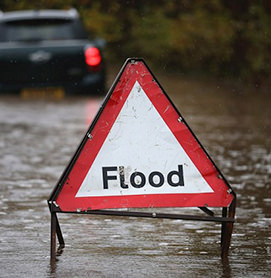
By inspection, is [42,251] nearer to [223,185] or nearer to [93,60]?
[223,185]

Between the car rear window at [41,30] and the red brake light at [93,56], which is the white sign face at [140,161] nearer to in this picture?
the red brake light at [93,56]

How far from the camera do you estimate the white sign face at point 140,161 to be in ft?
20.6

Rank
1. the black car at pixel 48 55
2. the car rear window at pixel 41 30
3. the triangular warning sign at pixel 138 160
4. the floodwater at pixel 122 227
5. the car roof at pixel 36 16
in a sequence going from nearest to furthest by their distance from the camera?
the floodwater at pixel 122 227
the triangular warning sign at pixel 138 160
the black car at pixel 48 55
the car roof at pixel 36 16
the car rear window at pixel 41 30

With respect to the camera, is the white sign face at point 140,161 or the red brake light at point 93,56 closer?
the white sign face at point 140,161

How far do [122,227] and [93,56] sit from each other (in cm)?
1234

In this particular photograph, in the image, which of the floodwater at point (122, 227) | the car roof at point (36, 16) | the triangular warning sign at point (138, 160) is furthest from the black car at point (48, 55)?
the triangular warning sign at point (138, 160)

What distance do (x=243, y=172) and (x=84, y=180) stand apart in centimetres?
439

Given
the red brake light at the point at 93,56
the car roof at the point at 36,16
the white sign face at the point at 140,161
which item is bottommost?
the red brake light at the point at 93,56

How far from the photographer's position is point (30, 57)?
19312 mm

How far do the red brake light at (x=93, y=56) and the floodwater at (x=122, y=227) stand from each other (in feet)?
15.5

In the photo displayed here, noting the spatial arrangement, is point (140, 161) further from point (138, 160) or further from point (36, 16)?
point (36, 16)

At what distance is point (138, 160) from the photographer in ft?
20.7

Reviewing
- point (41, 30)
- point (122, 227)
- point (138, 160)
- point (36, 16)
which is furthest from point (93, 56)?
point (138, 160)

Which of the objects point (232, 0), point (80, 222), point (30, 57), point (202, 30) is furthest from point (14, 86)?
point (80, 222)
